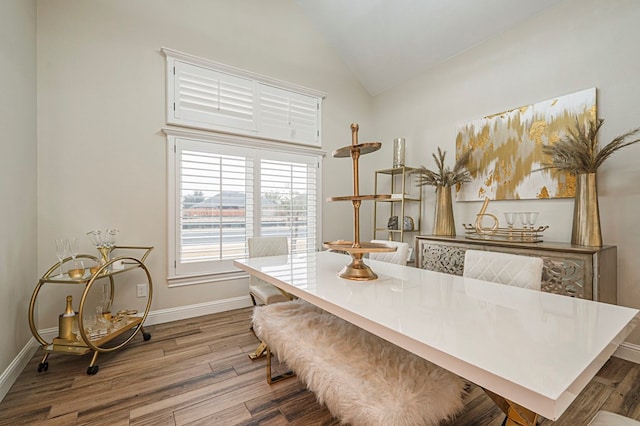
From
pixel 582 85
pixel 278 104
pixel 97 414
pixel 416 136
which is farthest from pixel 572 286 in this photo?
pixel 278 104

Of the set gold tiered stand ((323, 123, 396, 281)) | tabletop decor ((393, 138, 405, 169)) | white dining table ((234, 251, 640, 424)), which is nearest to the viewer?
white dining table ((234, 251, 640, 424))

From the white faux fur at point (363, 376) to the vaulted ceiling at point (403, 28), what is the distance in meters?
3.20

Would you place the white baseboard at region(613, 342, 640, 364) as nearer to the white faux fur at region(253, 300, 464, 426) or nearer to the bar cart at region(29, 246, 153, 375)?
the white faux fur at region(253, 300, 464, 426)

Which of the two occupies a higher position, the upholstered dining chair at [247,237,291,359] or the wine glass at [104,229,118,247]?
the wine glass at [104,229,118,247]

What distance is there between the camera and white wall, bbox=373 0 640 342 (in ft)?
7.14

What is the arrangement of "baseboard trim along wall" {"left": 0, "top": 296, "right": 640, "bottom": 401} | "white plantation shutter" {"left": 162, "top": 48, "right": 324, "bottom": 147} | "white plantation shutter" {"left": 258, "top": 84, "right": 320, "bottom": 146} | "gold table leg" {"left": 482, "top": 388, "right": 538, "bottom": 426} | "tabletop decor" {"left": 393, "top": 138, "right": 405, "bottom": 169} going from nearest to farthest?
"gold table leg" {"left": 482, "top": 388, "right": 538, "bottom": 426}, "baseboard trim along wall" {"left": 0, "top": 296, "right": 640, "bottom": 401}, "white plantation shutter" {"left": 162, "top": 48, "right": 324, "bottom": 147}, "white plantation shutter" {"left": 258, "top": 84, "right": 320, "bottom": 146}, "tabletop decor" {"left": 393, "top": 138, "right": 405, "bottom": 169}

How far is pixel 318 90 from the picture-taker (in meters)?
3.86

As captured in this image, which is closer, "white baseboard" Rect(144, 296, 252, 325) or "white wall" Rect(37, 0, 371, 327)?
Result: "white wall" Rect(37, 0, 371, 327)

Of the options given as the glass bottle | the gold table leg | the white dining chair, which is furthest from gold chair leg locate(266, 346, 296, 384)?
the glass bottle

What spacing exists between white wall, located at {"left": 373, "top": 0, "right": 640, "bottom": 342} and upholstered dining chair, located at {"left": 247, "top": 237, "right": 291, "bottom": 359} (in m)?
1.88

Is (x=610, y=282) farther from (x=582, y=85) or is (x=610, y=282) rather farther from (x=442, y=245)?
(x=582, y=85)

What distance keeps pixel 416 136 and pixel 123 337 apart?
12.5 ft

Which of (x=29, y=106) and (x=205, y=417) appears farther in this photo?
(x=29, y=106)

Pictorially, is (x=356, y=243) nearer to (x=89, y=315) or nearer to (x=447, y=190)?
(x=447, y=190)
